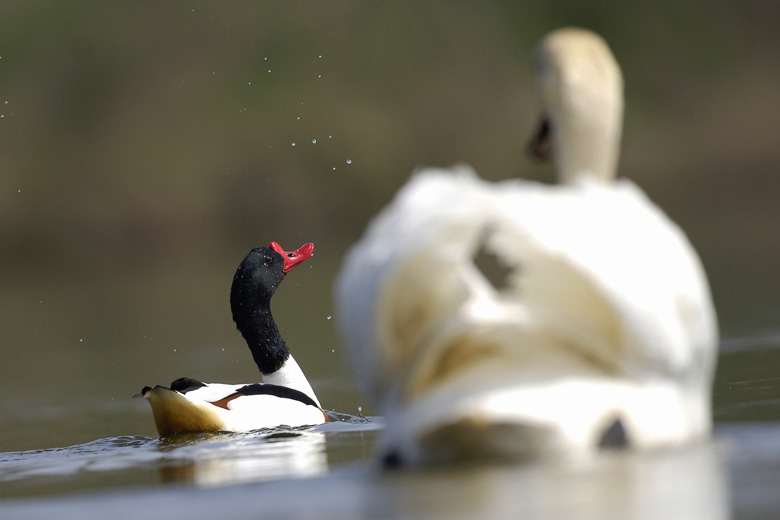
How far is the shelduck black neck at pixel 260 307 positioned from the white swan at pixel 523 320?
6473 millimetres

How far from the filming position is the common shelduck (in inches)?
400

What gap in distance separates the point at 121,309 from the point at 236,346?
8.12 m

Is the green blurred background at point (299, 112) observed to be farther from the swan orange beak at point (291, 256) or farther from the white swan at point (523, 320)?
the white swan at point (523, 320)

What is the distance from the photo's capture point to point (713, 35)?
101m

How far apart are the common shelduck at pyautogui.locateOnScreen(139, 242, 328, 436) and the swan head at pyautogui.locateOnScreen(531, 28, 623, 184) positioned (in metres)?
4.36

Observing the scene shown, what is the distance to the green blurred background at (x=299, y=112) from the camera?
76812mm

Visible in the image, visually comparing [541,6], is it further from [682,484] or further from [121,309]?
[682,484]

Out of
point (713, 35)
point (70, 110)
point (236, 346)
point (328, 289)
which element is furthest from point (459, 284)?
point (713, 35)

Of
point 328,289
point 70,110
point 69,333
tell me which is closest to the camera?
point 69,333

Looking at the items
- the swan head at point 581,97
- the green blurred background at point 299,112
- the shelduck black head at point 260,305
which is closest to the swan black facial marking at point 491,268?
the shelduck black head at point 260,305

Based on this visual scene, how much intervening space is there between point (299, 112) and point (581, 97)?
8504 cm

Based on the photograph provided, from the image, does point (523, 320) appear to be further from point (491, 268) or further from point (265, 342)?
point (491, 268)

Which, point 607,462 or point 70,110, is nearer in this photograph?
point 607,462

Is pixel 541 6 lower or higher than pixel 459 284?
higher
